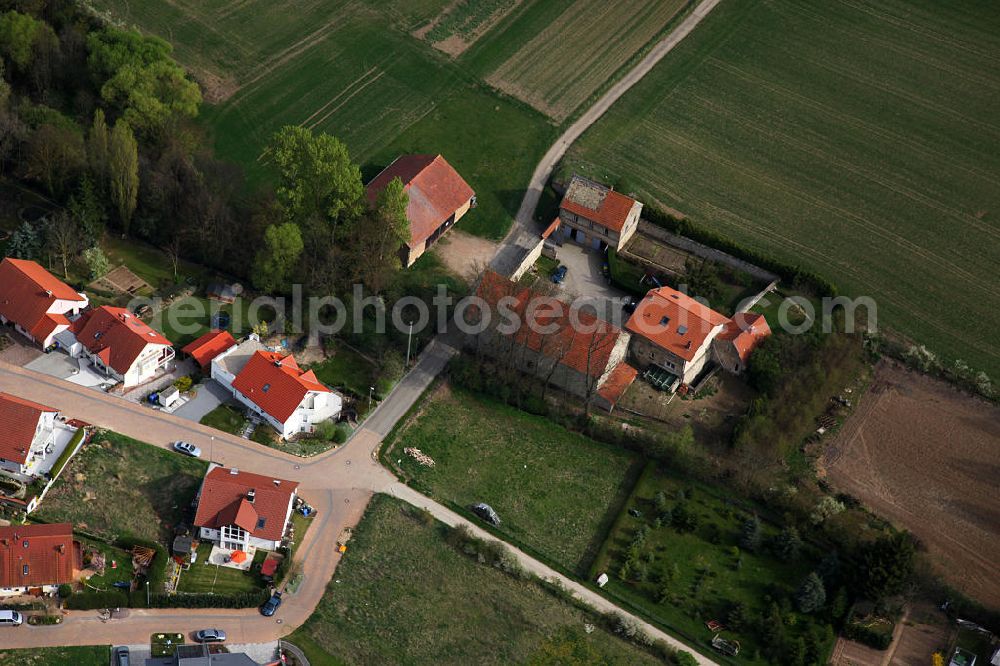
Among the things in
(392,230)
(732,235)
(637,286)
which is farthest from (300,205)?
(732,235)

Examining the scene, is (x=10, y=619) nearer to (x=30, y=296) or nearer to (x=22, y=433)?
(x=22, y=433)

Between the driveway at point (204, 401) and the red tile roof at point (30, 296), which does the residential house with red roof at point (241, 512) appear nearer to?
the driveway at point (204, 401)

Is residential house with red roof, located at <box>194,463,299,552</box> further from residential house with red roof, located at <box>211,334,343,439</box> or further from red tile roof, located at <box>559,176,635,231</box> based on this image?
red tile roof, located at <box>559,176,635,231</box>

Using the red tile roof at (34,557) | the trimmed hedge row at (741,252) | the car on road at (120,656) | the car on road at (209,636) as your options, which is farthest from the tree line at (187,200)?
the car on road at (120,656)

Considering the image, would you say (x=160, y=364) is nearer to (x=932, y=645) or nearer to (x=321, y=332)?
(x=321, y=332)

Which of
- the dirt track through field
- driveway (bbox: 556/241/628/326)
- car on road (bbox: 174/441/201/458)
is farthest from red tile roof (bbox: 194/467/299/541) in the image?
the dirt track through field
